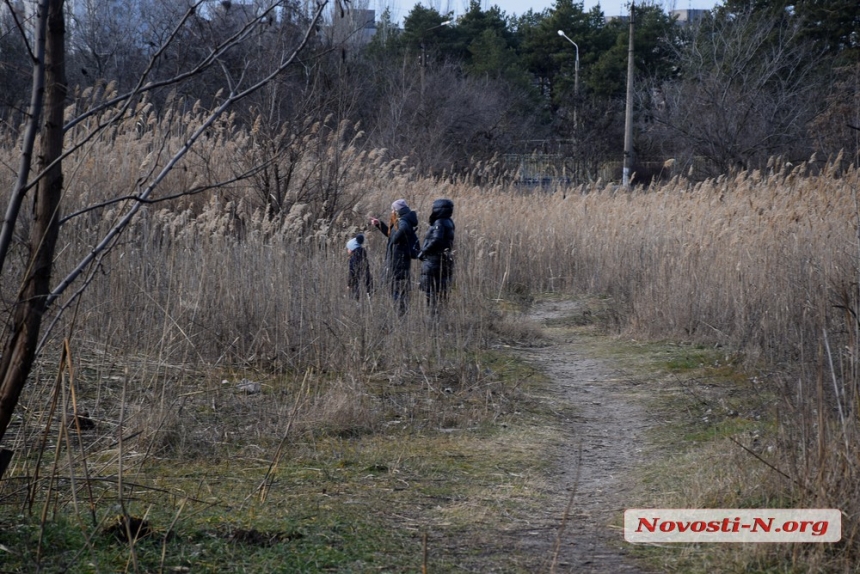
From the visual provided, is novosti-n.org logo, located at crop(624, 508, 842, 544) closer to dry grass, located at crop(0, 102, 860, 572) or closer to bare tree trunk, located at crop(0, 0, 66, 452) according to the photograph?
dry grass, located at crop(0, 102, 860, 572)

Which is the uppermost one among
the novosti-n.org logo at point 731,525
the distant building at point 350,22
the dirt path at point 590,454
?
the distant building at point 350,22

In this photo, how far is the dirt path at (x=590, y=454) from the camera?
3.94 meters

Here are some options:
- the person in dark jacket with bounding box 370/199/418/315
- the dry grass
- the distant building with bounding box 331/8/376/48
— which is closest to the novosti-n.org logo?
the dry grass

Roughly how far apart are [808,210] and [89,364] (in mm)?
8333

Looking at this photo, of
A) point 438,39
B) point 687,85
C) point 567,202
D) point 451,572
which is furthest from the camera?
point 438,39

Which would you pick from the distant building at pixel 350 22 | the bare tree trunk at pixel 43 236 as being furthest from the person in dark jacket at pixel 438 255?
the bare tree trunk at pixel 43 236

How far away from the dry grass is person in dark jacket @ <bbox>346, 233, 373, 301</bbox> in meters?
0.18

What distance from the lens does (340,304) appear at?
7.62 m

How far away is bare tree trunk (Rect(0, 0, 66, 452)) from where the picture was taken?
2.96 meters

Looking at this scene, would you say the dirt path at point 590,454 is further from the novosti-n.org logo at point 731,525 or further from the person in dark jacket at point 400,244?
the person in dark jacket at point 400,244

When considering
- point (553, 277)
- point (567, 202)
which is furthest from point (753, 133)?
point (553, 277)

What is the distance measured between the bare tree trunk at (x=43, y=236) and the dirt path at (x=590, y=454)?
185 cm

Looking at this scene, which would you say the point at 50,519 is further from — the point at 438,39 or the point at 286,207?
the point at 438,39

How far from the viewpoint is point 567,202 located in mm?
15797
